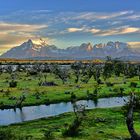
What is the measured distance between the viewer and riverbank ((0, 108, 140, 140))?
4406 centimetres

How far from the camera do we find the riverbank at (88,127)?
4406 centimetres

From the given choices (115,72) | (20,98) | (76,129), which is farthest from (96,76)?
(76,129)

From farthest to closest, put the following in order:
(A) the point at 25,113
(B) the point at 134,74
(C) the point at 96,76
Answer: (B) the point at 134,74 → (C) the point at 96,76 → (A) the point at 25,113

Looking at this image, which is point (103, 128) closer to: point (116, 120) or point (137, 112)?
point (116, 120)

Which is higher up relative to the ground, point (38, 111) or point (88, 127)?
point (88, 127)

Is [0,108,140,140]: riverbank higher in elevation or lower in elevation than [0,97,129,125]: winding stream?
higher

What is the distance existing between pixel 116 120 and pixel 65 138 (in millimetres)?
13660

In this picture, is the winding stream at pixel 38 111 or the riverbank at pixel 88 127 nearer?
the riverbank at pixel 88 127

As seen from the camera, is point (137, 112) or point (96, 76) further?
point (96, 76)

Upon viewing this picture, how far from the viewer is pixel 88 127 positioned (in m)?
49.5

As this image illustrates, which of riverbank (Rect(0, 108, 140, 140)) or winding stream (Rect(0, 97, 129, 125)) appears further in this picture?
winding stream (Rect(0, 97, 129, 125))

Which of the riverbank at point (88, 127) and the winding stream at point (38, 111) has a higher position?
the riverbank at point (88, 127)

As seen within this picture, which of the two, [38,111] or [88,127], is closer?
[88,127]

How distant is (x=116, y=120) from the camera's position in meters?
54.8
